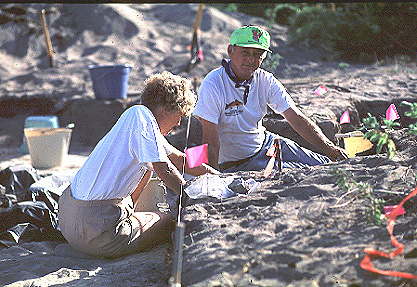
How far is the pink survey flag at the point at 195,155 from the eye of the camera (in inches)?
112

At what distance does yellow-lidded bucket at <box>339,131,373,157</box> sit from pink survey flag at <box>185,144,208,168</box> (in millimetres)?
1359

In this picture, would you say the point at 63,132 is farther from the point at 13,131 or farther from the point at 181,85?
the point at 181,85

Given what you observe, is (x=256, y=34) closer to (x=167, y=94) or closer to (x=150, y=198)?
(x=167, y=94)

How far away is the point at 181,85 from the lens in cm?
293

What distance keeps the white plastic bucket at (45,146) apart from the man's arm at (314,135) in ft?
10.3

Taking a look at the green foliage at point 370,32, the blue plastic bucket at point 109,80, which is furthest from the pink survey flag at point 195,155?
the green foliage at point 370,32

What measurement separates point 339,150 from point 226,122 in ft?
2.84

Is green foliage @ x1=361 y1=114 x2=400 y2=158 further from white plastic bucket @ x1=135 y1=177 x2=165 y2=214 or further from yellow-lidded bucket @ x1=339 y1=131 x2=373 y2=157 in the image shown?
white plastic bucket @ x1=135 y1=177 x2=165 y2=214

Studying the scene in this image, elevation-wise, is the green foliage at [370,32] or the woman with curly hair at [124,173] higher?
the green foliage at [370,32]

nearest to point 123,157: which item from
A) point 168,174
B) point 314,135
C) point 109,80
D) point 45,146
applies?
point 168,174

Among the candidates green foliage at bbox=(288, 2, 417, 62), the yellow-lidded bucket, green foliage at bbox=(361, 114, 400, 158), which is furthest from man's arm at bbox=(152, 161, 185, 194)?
green foliage at bbox=(288, 2, 417, 62)

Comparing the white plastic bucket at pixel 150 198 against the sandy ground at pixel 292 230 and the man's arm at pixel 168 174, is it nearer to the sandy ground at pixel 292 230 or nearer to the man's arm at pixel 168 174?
the sandy ground at pixel 292 230

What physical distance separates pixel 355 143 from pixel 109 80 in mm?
4362

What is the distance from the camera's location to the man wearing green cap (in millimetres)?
3592
